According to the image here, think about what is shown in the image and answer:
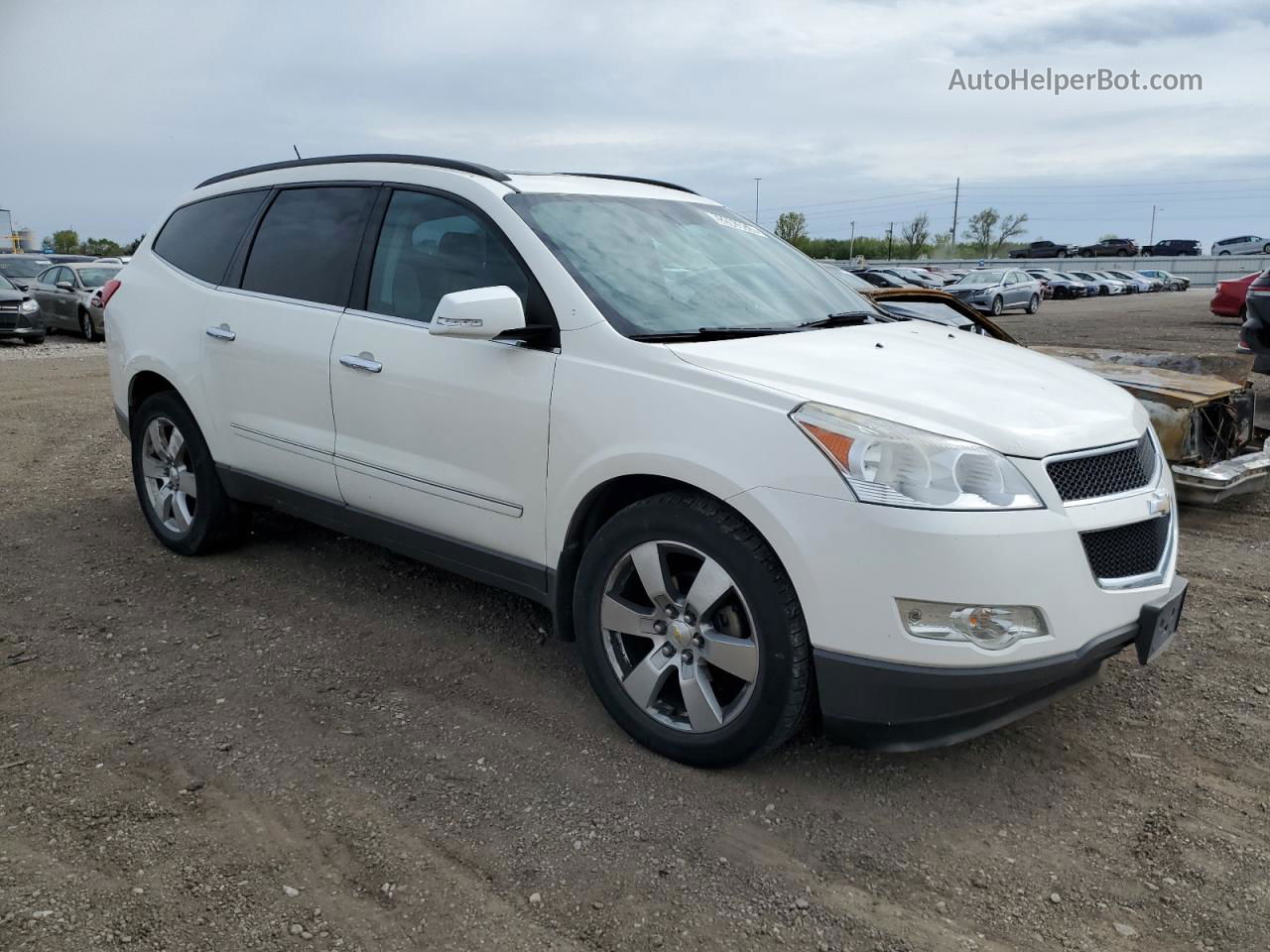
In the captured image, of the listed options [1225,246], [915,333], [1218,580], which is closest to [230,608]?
[915,333]

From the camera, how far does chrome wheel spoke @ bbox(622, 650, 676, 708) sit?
3.15m

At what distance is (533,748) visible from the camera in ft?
10.8

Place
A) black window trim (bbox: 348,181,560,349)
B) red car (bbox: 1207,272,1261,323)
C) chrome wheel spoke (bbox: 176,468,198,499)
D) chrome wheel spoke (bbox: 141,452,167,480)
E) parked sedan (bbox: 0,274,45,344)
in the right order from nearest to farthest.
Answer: black window trim (bbox: 348,181,560,349) < chrome wheel spoke (bbox: 176,468,198,499) < chrome wheel spoke (bbox: 141,452,167,480) < parked sedan (bbox: 0,274,45,344) < red car (bbox: 1207,272,1261,323)

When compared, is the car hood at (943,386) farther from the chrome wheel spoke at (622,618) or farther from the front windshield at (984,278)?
the front windshield at (984,278)

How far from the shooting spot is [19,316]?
1803 centimetres

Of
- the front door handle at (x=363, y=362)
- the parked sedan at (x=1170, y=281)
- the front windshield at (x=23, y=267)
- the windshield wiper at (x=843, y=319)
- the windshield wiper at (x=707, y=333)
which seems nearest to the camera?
the windshield wiper at (x=707, y=333)

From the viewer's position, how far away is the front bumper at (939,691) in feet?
8.83

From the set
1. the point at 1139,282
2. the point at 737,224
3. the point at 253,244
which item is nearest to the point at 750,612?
the point at 737,224

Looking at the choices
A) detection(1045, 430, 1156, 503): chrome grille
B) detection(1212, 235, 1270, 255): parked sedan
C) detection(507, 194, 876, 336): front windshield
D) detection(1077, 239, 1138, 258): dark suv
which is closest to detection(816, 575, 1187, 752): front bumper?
detection(1045, 430, 1156, 503): chrome grille

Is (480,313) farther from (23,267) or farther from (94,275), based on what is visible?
(23,267)

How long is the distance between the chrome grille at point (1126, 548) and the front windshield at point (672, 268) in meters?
1.30

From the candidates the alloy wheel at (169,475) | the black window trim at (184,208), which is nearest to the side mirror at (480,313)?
the black window trim at (184,208)

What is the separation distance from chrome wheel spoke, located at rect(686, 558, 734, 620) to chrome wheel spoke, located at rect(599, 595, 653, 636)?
199 mm

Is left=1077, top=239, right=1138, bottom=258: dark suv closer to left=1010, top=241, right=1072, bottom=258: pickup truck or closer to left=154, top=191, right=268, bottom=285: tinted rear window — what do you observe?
left=1010, top=241, right=1072, bottom=258: pickup truck
